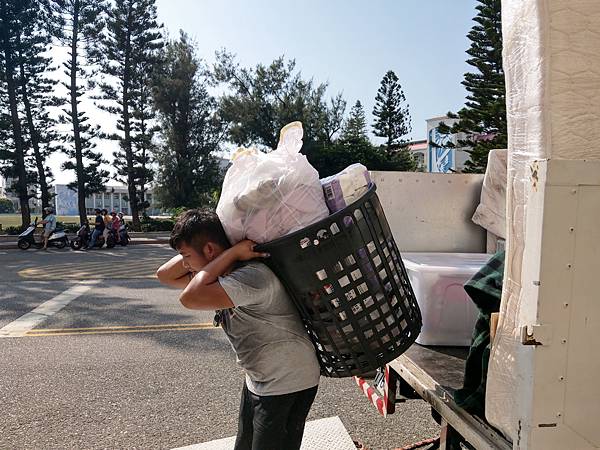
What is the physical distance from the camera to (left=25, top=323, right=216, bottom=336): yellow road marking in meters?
5.95

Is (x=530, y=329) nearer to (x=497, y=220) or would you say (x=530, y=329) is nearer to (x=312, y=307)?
(x=312, y=307)

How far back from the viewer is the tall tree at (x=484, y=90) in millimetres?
18500

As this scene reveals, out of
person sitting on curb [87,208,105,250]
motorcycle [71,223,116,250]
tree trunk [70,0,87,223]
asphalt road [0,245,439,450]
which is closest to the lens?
asphalt road [0,245,439,450]

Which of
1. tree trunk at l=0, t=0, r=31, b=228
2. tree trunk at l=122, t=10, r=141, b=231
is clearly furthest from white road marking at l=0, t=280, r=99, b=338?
tree trunk at l=122, t=10, r=141, b=231

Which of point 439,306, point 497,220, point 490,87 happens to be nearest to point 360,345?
point 439,306

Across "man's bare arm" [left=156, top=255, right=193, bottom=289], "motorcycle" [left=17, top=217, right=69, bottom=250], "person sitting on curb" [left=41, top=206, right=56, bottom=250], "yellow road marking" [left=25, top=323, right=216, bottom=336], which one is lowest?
"yellow road marking" [left=25, top=323, right=216, bottom=336]

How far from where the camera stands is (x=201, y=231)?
1854 mm

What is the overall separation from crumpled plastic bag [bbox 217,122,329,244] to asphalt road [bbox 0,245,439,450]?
2.15 meters

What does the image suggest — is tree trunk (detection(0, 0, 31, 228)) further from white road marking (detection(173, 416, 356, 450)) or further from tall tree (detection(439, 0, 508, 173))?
white road marking (detection(173, 416, 356, 450))

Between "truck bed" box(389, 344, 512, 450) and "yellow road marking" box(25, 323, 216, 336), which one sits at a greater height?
"truck bed" box(389, 344, 512, 450)

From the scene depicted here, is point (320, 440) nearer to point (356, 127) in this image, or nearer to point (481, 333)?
point (481, 333)

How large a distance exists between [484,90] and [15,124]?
21548 mm

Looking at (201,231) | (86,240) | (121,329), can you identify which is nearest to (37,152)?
(86,240)

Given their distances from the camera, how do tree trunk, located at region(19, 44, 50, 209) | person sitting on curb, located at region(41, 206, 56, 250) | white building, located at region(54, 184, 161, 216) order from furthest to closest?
white building, located at region(54, 184, 161, 216) < tree trunk, located at region(19, 44, 50, 209) < person sitting on curb, located at region(41, 206, 56, 250)
